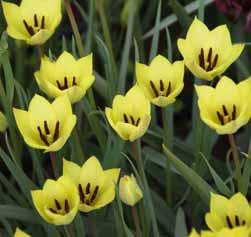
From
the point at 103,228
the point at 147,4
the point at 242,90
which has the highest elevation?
the point at 242,90

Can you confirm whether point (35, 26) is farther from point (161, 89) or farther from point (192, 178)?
point (192, 178)

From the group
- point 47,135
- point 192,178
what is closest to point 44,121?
point 47,135

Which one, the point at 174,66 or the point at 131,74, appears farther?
the point at 131,74

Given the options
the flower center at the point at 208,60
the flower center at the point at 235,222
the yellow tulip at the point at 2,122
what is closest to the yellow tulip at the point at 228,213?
the flower center at the point at 235,222

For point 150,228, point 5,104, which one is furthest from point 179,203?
point 5,104

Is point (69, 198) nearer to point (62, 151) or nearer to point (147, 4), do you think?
point (62, 151)

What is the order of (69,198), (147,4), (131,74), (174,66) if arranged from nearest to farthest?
(69,198)
(174,66)
(131,74)
(147,4)

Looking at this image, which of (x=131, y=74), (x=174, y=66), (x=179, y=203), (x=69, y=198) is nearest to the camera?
(x=69, y=198)

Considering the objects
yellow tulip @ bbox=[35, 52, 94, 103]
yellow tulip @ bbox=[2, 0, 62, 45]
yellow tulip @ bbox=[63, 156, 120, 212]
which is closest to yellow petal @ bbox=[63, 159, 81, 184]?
yellow tulip @ bbox=[63, 156, 120, 212]

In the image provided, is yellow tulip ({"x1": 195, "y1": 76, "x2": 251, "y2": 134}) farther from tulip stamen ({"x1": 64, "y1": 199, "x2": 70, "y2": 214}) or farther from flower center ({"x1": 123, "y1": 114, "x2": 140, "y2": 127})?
tulip stamen ({"x1": 64, "y1": 199, "x2": 70, "y2": 214})
